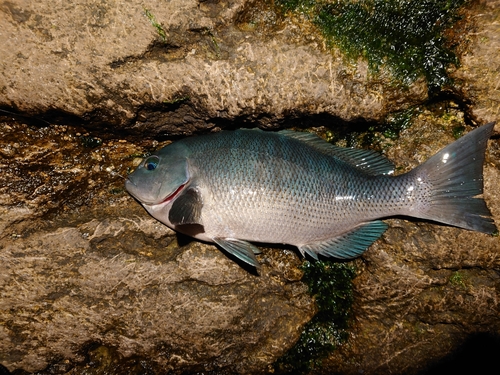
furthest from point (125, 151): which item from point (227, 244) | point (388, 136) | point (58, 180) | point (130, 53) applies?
point (388, 136)

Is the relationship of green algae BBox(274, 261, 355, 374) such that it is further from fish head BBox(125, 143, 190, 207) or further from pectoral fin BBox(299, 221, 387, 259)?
fish head BBox(125, 143, 190, 207)

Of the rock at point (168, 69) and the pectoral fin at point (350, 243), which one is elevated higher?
the rock at point (168, 69)

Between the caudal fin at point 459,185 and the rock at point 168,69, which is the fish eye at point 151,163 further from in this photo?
the caudal fin at point 459,185

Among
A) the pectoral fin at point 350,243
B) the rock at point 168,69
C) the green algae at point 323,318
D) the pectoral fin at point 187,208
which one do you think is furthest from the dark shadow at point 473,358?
the pectoral fin at point 187,208

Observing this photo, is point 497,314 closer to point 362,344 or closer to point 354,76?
point 362,344

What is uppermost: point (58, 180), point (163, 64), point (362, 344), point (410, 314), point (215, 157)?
point (163, 64)

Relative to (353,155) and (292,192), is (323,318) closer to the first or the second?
(292,192)
